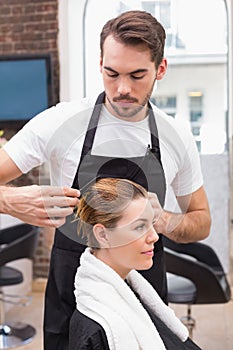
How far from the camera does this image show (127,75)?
4.16 ft

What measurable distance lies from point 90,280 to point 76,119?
1.18ft

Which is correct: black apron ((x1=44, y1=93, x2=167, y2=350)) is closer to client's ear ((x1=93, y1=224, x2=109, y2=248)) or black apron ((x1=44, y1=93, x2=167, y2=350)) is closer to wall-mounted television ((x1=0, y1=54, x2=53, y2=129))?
client's ear ((x1=93, y1=224, x2=109, y2=248))

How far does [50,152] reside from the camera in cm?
138

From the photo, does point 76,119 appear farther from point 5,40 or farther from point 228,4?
point 5,40

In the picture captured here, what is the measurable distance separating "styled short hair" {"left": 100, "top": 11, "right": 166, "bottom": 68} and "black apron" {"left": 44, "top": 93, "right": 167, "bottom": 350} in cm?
17

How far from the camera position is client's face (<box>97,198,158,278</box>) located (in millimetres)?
1133

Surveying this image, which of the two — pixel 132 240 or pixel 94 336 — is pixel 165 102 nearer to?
pixel 132 240

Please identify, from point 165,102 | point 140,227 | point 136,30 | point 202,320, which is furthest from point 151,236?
point 165,102

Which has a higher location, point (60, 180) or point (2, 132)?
point (60, 180)

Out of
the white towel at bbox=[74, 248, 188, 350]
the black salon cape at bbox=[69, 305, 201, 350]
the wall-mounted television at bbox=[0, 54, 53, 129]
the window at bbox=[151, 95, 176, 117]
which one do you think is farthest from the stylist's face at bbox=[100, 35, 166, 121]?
the window at bbox=[151, 95, 176, 117]

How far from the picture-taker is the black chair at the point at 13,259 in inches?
128

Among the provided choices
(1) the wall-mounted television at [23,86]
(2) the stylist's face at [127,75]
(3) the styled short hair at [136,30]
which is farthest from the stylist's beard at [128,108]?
(1) the wall-mounted television at [23,86]

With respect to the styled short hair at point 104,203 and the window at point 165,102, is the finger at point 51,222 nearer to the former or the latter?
the styled short hair at point 104,203

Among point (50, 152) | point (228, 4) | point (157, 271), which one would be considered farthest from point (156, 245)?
point (228, 4)
